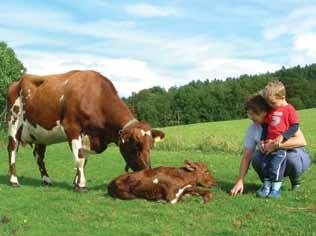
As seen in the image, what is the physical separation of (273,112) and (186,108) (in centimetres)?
11369

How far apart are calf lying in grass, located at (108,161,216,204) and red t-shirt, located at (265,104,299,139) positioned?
4.95 feet

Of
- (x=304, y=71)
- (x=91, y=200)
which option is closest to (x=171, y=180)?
(x=91, y=200)

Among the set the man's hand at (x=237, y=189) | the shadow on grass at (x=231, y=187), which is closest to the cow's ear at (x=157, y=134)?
the shadow on grass at (x=231, y=187)

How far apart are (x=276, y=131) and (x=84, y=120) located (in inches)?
163

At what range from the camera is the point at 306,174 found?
12.9 m

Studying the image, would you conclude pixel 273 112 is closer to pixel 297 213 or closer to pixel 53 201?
pixel 297 213

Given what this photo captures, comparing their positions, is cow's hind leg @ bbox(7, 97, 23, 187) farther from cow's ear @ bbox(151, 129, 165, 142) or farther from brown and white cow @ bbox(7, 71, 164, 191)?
cow's ear @ bbox(151, 129, 165, 142)

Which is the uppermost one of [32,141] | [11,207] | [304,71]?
[304,71]

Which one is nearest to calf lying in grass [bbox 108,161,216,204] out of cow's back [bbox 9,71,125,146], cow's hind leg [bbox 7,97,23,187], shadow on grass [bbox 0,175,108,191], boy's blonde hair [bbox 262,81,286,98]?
boy's blonde hair [bbox 262,81,286,98]

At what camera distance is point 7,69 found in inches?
2992

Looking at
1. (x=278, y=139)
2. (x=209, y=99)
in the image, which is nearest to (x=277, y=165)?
(x=278, y=139)

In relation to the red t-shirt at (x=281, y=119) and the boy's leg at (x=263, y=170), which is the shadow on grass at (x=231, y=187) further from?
the red t-shirt at (x=281, y=119)

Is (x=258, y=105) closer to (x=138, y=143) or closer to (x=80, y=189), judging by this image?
(x=138, y=143)

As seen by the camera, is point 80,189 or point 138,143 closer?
point 138,143
